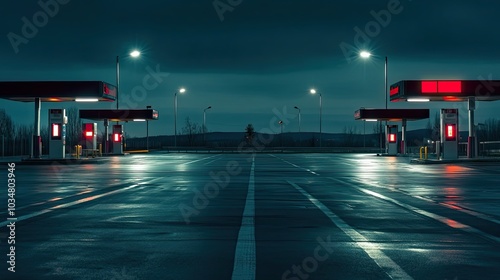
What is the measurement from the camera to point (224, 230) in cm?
1110

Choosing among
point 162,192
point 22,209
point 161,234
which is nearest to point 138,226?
point 161,234

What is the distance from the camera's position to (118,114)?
76688 mm

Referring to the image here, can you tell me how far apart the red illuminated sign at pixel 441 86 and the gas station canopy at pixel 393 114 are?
946 inches

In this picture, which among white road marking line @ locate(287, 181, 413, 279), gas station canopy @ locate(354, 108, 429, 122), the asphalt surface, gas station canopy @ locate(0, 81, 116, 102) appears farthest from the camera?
gas station canopy @ locate(354, 108, 429, 122)

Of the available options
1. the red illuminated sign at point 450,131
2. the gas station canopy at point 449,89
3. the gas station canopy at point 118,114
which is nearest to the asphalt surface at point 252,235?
the red illuminated sign at point 450,131

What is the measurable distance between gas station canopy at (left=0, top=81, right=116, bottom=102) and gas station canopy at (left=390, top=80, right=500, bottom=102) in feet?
73.9

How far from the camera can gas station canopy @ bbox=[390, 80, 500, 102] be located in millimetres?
48103

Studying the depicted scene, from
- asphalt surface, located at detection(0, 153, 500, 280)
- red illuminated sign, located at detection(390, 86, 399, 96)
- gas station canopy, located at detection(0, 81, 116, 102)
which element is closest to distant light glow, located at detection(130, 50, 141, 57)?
gas station canopy, located at detection(0, 81, 116, 102)

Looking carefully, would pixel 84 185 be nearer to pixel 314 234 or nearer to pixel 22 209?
pixel 22 209

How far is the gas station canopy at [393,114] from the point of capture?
7350cm

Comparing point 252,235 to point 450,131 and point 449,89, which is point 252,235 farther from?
point 449,89

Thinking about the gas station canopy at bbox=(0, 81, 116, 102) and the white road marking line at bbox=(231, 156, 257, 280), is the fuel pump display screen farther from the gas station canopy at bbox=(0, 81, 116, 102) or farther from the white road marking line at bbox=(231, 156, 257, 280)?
the white road marking line at bbox=(231, 156, 257, 280)

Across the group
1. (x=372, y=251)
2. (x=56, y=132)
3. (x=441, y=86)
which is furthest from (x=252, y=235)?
(x=441, y=86)

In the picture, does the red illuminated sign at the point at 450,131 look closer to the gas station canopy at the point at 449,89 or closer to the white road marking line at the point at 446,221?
the gas station canopy at the point at 449,89
